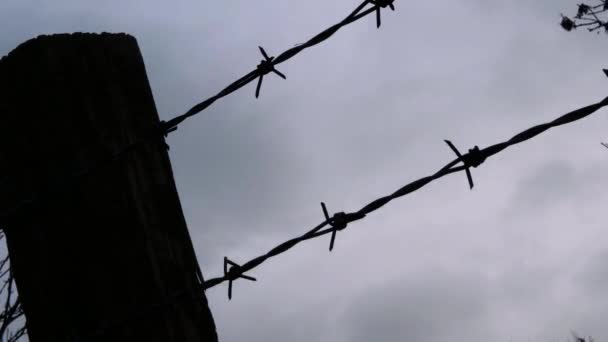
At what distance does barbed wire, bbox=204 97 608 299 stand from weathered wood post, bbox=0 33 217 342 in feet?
0.41

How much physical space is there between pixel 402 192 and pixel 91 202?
0.95m

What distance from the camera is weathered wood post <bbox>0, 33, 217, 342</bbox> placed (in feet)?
6.29

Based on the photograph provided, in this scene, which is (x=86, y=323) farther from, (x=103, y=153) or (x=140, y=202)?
(x=103, y=153)

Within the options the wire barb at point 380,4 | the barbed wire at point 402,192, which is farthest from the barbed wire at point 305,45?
the barbed wire at point 402,192

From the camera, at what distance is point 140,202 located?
1.98 meters

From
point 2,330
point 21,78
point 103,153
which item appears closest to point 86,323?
point 103,153

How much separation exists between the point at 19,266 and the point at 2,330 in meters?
4.18

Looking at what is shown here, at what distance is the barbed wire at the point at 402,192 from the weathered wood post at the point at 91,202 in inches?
4.9

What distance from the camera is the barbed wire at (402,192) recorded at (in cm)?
182

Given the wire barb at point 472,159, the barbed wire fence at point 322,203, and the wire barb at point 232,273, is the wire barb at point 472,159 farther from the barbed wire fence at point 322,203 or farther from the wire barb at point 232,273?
the wire barb at point 232,273

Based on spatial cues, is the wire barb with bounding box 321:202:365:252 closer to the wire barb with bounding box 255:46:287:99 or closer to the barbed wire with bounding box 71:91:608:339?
the barbed wire with bounding box 71:91:608:339

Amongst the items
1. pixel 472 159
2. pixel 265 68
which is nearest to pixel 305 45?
pixel 265 68

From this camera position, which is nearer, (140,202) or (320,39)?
(140,202)

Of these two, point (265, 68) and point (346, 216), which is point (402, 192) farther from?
point (265, 68)
